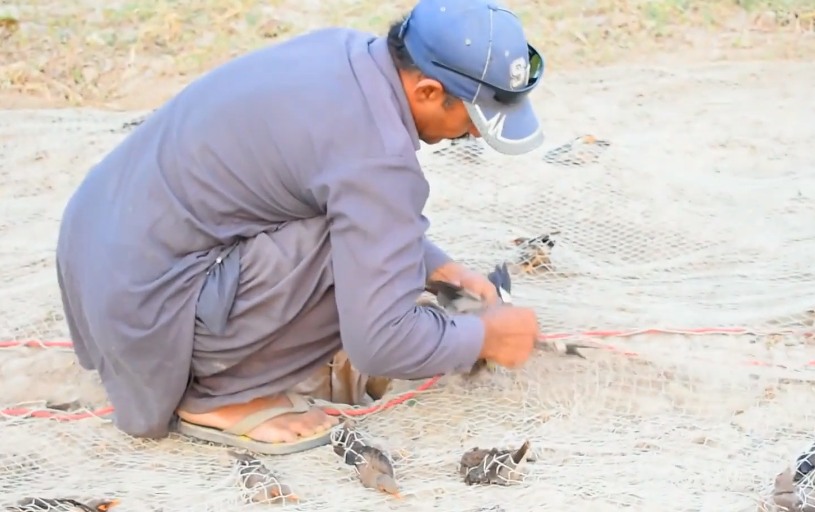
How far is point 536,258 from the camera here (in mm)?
2910

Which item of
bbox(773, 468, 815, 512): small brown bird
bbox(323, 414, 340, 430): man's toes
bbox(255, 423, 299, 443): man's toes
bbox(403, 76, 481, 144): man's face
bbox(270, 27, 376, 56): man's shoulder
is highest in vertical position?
bbox(270, 27, 376, 56): man's shoulder

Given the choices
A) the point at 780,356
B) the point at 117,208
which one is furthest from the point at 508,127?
the point at 780,356

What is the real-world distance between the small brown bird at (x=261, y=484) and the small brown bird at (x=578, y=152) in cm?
184

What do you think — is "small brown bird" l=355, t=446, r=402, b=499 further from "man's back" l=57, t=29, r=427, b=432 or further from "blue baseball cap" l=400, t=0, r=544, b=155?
"blue baseball cap" l=400, t=0, r=544, b=155

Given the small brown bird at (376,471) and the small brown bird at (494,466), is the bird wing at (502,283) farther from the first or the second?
the small brown bird at (376,471)

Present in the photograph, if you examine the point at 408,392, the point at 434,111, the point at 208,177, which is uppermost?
the point at 434,111

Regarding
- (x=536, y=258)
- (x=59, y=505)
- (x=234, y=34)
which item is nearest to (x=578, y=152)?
(x=536, y=258)

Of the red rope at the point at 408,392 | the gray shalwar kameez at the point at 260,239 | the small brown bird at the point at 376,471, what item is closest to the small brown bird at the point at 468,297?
the red rope at the point at 408,392

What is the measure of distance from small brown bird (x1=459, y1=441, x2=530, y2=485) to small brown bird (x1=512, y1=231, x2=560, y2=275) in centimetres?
87

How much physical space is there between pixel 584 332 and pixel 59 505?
1361mm

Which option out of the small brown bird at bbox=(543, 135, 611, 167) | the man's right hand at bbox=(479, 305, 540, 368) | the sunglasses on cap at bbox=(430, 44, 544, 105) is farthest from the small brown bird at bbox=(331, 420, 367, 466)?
the small brown bird at bbox=(543, 135, 611, 167)

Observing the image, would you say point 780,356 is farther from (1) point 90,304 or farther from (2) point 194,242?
(1) point 90,304

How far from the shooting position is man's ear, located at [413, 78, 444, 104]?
1923mm

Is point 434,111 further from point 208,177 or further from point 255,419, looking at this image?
point 255,419
